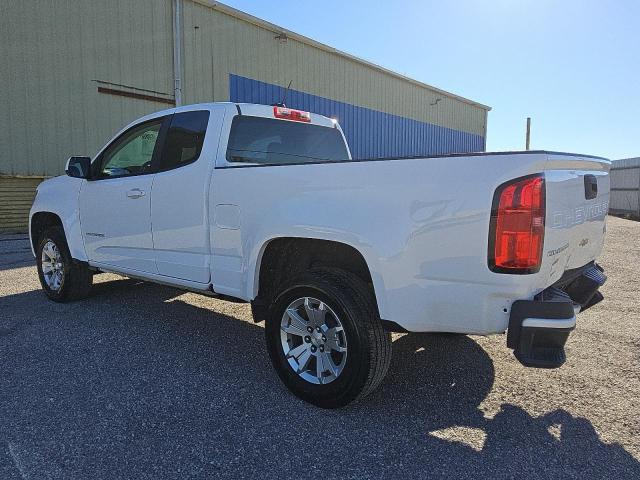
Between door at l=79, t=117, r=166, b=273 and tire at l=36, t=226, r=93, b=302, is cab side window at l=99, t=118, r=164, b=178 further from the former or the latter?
tire at l=36, t=226, r=93, b=302

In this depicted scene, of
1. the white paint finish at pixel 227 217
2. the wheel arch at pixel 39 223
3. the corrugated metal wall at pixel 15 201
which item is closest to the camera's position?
the white paint finish at pixel 227 217

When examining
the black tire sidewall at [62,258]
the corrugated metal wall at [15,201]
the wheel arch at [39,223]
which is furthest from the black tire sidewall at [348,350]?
the corrugated metal wall at [15,201]

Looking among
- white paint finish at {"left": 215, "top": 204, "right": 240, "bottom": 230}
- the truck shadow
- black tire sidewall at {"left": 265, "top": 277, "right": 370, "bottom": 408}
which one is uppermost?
white paint finish at {"left": 215, "top": 204, "right": 240, "bottom": 230}

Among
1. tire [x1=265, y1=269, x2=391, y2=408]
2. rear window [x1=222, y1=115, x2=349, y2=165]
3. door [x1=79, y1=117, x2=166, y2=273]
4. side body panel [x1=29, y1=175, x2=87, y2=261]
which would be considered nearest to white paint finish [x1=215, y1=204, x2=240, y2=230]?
rear window [x1=222, y1=115, x2=349, y2=165]

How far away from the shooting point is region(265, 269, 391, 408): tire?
2.72 m

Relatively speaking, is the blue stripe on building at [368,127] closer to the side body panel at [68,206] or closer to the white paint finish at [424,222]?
the side body panel at [68,206]

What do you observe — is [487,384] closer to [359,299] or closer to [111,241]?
[359,299]

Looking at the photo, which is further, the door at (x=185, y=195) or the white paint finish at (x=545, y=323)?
the door at (x=185, y=195)

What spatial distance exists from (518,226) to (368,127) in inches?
738

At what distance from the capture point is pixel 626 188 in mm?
22766

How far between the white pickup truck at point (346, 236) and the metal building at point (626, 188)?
2272 cm

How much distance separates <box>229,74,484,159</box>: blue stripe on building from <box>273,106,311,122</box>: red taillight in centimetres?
837

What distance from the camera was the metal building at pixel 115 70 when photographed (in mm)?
11070

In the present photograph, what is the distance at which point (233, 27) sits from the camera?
14.6 metres
